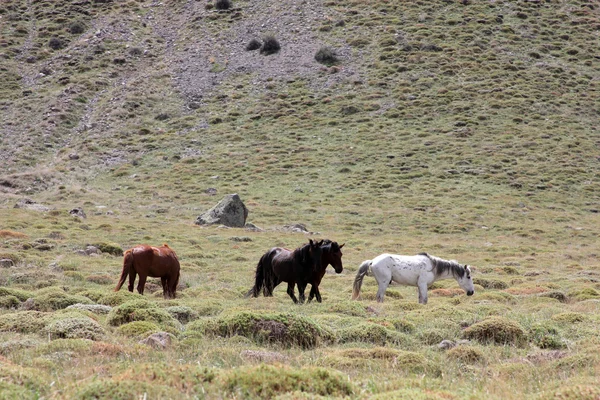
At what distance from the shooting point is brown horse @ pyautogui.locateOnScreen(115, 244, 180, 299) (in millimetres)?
16625

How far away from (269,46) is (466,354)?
7296 cm

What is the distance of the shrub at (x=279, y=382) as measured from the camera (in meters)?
6.34

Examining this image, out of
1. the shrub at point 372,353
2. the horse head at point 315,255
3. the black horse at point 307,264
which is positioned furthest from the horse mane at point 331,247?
the shrub at point 372,353

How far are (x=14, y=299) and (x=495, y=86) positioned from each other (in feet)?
218

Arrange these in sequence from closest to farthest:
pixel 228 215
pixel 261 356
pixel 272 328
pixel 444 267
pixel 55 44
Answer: pixel 261 356 → pixel 272 328 → pixel 444 267 → pixel 228 215 → pixel 55 44

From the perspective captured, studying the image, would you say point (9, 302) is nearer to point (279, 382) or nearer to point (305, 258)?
point (305, 258)

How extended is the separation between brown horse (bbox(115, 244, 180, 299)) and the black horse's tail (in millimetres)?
2260

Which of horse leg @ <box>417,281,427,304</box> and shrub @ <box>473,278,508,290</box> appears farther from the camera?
shrub @ <box>473,278,508,290</box>

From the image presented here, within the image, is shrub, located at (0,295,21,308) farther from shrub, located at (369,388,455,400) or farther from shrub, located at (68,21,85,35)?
shrub, located at (68,21,85,35)

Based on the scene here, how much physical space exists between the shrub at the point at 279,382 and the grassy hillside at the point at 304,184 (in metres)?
0.03

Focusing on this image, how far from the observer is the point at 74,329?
1014 centimetres

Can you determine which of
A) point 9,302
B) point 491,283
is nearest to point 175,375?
point 9,302

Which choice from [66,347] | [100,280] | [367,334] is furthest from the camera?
[100,280]

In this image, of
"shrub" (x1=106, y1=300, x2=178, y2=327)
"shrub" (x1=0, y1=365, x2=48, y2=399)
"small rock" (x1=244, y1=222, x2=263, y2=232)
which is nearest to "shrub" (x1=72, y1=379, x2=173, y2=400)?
"shrub" (x1=0, y1=365, x2=48, y2=399)
